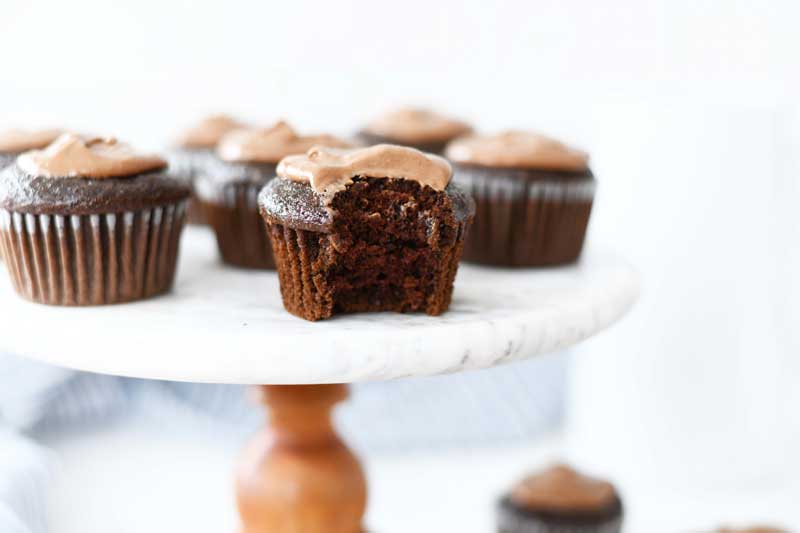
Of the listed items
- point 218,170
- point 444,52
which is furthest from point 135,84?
point 218,170

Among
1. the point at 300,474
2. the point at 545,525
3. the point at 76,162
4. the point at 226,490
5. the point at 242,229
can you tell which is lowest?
the point at 226,490

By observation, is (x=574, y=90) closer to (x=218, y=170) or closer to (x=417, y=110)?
(x=417, y=110)

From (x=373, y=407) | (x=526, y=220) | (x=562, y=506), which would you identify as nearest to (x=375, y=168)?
(x=526, y=220)

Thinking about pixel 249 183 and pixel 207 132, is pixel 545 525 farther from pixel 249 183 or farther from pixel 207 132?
pixel 207 132

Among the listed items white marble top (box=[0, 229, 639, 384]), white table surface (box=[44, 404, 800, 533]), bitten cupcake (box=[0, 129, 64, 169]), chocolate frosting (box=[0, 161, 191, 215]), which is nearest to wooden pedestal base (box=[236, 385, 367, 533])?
white marble top (box=[0, 229, 639, 384])

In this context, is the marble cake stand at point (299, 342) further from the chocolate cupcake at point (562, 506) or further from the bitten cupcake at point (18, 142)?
the chocolate cupcake at point (562, 506)

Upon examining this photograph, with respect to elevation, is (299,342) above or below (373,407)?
above
